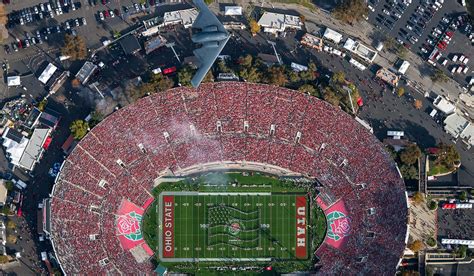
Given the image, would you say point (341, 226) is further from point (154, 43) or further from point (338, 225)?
point (154, 43)

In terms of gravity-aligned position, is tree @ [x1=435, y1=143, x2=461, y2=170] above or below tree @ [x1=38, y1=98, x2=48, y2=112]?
above

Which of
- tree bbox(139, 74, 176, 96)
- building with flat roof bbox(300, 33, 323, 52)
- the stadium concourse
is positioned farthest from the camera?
building with flat roof bbox(300, 33, 323, 52)

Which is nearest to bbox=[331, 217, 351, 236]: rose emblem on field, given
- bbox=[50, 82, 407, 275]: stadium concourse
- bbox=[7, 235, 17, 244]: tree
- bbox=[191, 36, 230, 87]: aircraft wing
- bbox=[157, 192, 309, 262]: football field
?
bbox=[50, 82, 407, 275]: stadium concourse

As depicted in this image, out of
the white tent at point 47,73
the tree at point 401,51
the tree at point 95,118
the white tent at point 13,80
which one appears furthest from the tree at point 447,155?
the white tent at point 13,80

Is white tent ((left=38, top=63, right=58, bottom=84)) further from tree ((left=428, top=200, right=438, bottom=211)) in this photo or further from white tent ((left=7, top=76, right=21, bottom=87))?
tree ((left=428, top=200, right=438, bottom=211))

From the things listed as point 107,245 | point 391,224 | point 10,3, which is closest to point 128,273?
point 107,245

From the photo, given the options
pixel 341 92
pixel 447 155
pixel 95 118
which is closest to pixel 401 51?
pixel 341 92

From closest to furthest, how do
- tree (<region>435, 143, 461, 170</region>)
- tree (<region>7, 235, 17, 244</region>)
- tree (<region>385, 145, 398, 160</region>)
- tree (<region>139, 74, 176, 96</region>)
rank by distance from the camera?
tree (<region>139, 74, 176, 96</region>) → tree (<region>7, 235, 17, 244</region>) → tree (<region>435, 143, 461, 170</region>) → tree (<region>385, 145, 398, 160</region>)
